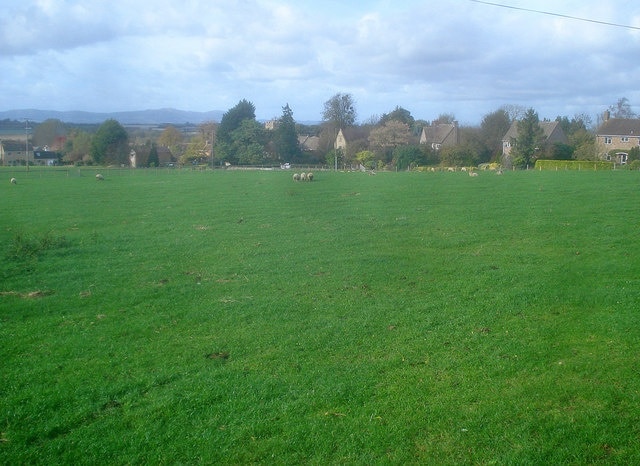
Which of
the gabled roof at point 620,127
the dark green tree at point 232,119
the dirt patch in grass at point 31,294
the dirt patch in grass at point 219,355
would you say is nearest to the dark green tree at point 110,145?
the dark green tree at point 232,119

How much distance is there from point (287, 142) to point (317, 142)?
11.4 m

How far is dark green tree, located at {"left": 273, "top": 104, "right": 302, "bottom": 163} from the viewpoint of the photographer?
268 feet

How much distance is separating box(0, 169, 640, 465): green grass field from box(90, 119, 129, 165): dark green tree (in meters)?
56.0

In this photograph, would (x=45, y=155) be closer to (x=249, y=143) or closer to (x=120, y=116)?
(x=249, y=143)

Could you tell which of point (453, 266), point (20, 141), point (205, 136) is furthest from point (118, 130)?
point (453, 266)

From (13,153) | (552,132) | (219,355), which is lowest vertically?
(219,355)

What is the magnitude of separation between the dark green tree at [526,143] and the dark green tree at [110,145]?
46131 millimetres

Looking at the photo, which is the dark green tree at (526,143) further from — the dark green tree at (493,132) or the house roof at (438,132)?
the house roof at (438,132)

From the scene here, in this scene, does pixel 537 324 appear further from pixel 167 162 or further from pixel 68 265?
pixel 167 162

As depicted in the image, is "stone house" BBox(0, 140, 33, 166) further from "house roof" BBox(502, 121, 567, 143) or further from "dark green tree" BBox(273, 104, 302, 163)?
"house roof" BBox(502, 121, 567, 143)

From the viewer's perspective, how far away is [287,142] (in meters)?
82.1

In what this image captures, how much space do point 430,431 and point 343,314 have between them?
153 inches

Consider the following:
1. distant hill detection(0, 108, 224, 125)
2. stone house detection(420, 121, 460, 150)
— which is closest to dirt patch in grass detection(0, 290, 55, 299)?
distant hill detection(0, 108, 224, 125)

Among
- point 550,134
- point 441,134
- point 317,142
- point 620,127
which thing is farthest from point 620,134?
point 317,142
